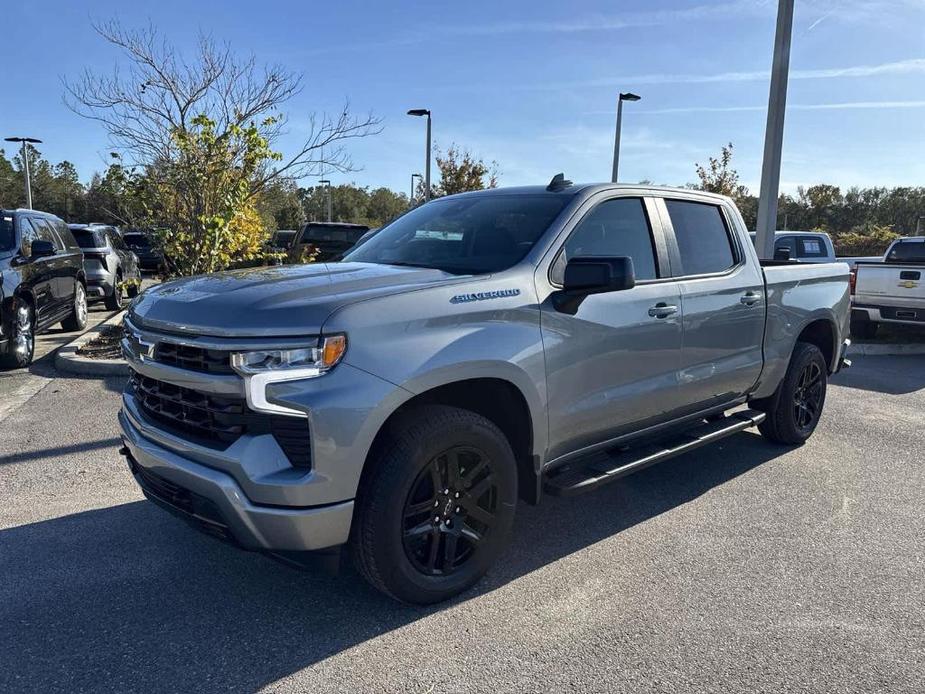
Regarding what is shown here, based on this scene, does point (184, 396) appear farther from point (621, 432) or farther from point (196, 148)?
point (196, 148)

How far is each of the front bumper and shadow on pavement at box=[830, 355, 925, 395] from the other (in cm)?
735

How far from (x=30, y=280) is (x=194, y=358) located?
6755 millimetres

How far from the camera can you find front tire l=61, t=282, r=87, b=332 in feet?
34.1

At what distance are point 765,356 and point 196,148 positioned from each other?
7.30m

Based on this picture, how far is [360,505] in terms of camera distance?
289 centimetres

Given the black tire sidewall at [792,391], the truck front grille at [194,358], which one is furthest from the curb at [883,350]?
A: the truck front grille at [194,358]

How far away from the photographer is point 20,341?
26.1ft

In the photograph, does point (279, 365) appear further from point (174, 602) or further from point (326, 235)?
point (326, 235)

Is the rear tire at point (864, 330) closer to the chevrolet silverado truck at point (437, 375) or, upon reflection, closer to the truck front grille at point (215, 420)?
the chevrolet silverado truck at point (437, 375)

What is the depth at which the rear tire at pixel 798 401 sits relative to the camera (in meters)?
5.54

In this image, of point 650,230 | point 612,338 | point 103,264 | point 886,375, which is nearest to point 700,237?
point 650,230

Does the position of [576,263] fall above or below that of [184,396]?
above

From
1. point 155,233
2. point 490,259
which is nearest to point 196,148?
point 155,233

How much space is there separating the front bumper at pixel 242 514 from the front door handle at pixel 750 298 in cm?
320
